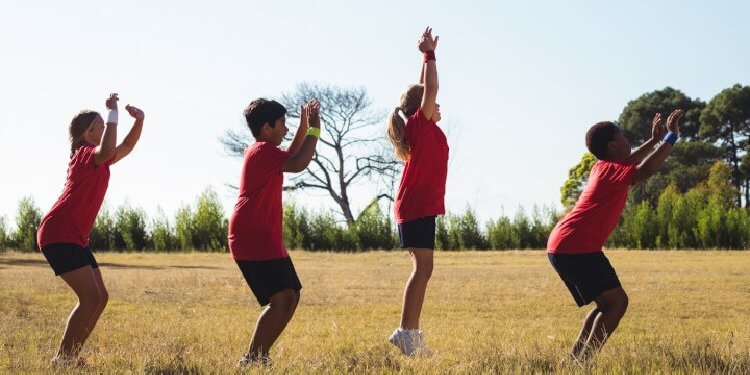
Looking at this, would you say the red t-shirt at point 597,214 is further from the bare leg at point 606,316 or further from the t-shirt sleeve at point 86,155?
the t-shirt sleeve at point 86,155

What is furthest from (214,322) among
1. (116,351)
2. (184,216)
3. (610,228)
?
(184,216)

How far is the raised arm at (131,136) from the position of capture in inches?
234

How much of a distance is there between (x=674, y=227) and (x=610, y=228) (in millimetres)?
26979

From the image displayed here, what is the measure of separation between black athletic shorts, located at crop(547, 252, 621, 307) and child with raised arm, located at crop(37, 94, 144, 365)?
2.90 metres

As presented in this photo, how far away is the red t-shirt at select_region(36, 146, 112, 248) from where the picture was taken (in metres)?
5.75

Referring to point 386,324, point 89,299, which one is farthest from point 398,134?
point 386,324

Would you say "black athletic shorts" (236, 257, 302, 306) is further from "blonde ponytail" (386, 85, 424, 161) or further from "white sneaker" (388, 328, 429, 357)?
"blonde ponytail" (386, 85, 424, 161)

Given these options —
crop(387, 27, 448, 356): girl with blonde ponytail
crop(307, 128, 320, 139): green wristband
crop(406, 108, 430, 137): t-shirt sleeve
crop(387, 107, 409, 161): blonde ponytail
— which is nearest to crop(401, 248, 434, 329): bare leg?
crop(387, 27, 448, 356): girl with blonde ponytail

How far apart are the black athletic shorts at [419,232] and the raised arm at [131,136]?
1838 millimetres

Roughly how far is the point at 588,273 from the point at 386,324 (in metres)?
3.87

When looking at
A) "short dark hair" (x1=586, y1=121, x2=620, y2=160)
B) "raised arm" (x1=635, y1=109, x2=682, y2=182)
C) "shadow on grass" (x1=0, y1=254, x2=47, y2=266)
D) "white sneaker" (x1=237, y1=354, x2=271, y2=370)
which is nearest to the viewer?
"white sneaker" (x1=237, y1=354, x2=271, y2=370)

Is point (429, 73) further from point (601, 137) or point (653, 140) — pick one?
point (653, 140)

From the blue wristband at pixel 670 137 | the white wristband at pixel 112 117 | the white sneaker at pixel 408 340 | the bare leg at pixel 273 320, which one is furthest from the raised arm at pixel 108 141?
the blue wristband at pixel 670 137

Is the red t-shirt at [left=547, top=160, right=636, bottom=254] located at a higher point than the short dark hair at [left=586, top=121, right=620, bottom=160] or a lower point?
lower
